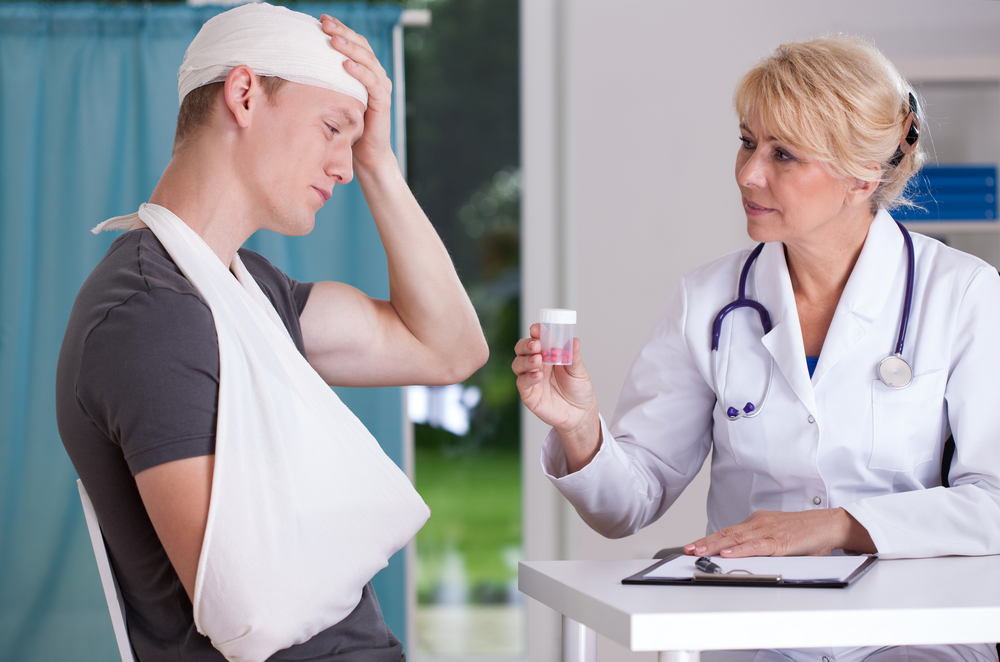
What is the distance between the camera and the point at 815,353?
145 centimetres

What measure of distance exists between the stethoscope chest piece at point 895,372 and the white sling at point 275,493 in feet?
2.55

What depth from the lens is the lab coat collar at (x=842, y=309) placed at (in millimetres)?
1385

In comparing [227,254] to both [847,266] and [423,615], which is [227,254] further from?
[423,615]

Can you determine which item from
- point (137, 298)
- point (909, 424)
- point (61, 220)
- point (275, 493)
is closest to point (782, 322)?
point (909, 424)

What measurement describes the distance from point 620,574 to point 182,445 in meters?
0.53

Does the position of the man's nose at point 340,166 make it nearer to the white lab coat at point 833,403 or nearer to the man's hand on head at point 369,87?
the man's hand on head at point 369,87

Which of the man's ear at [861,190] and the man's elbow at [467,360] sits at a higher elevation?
the man's ear at [861,190]

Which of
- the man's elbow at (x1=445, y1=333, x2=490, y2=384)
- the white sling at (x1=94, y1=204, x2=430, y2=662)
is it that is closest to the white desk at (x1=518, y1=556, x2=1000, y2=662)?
the white sling at (x1=94, y1=204, x2=430, y2=662)

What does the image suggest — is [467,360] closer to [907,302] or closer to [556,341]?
[556,341]

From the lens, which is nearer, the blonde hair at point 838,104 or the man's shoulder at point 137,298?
the man's shoulder at point 137,298

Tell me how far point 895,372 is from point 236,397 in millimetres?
1028

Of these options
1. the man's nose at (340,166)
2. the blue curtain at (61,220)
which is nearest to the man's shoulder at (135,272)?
the man's nose at (340,166)

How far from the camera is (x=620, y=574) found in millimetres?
1009

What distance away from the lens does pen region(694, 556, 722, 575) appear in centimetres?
95
